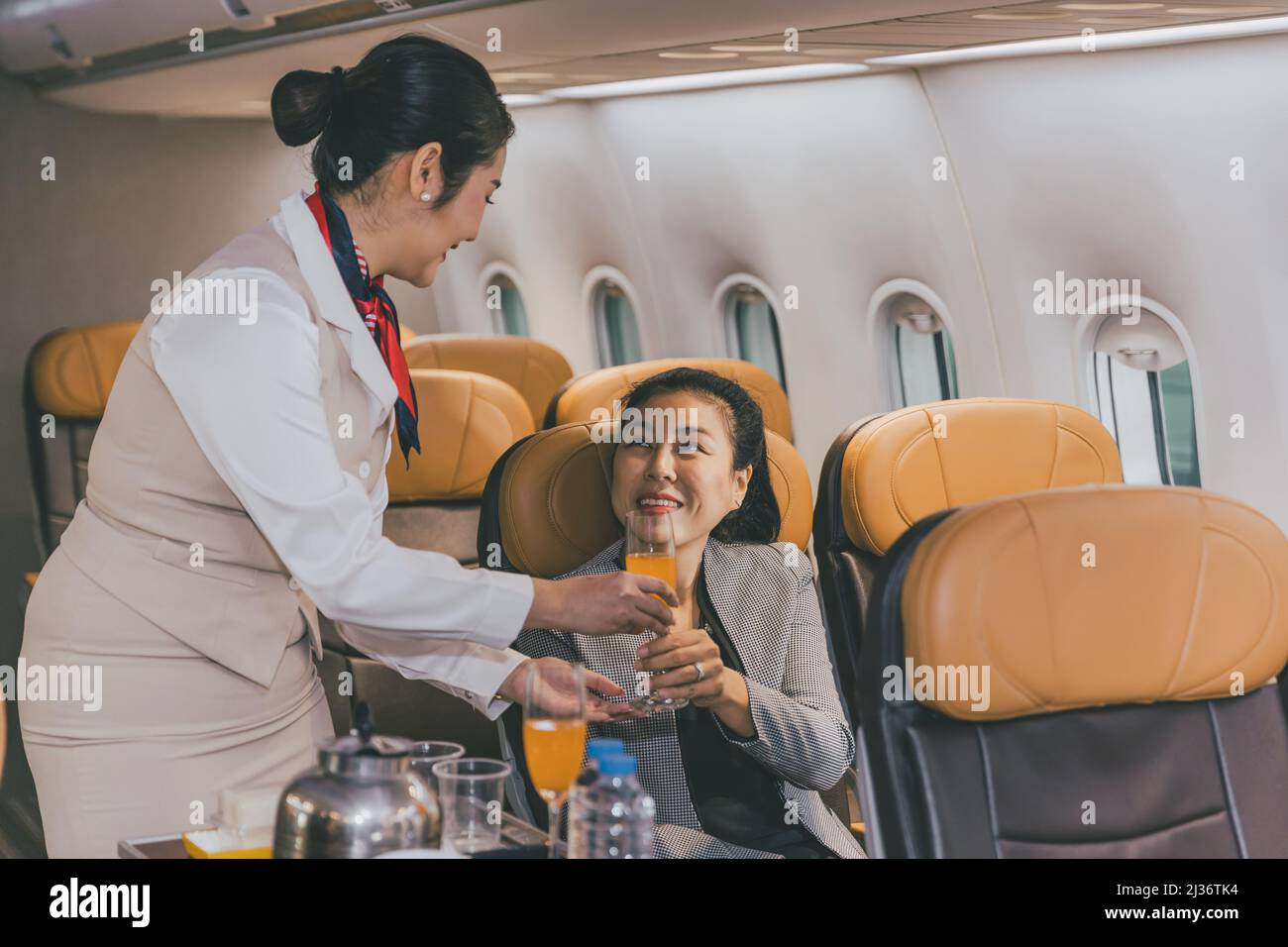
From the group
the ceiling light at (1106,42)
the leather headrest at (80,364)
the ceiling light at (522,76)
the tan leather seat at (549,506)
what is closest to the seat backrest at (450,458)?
the ceiling light at (522,76)

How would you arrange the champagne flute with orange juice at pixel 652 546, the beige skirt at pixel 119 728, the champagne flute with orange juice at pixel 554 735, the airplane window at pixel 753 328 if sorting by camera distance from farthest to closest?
1. the airplane window at pixel 753 328
2. the champagne flute with orange juice at pixel 652 546
3. the beige skirt at pixel 119 728
4. the champagne flute with orange juice at pixel 554 735

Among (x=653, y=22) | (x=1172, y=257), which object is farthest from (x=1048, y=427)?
(x=653, y=22)

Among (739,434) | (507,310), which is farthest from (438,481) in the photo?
(507,310)

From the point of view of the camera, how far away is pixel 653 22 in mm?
3873

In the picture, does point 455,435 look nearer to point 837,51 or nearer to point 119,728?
point 837,51

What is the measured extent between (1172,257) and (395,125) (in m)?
2.72

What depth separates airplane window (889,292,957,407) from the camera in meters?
5.41

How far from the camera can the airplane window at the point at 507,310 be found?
8781mm

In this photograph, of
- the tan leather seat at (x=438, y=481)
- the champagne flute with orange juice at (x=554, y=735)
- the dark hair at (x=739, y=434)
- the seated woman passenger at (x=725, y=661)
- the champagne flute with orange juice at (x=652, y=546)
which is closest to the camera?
the champagne flute with orange juice at (x=554, y=735)

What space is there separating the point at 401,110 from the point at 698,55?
7.91ft

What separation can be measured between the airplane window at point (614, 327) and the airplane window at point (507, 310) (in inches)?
38.3

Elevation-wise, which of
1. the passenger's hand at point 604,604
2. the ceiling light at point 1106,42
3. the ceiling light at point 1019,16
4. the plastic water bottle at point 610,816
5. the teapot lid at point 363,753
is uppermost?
the ceiling light at point 1106,42

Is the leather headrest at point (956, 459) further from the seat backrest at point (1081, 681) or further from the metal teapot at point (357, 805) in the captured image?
the metal teapot at point (357, 805)
